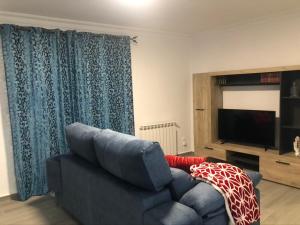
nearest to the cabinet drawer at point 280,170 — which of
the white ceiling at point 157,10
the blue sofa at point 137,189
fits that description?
the blue sofa at point 137,189

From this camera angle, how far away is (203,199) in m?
1.84

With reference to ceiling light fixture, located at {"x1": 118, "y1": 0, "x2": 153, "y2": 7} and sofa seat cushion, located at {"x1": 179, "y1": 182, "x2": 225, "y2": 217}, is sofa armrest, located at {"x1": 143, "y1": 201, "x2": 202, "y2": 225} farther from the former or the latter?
ceiling light fixture, located at {"x1": 118, "y1": 0, "x2": 153, "y2": 7}

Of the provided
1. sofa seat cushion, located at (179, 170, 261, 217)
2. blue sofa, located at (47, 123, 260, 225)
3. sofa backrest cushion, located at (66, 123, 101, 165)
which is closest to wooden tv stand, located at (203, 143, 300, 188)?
blue sofa, located at (47, 123, 260, 225)

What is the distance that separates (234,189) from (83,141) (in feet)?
4.61

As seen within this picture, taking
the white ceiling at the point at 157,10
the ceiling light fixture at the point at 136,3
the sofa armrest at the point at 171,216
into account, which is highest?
the white ceiling at the point at 157,10

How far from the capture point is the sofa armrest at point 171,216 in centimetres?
165

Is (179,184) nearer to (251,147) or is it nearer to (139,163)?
(139,163)

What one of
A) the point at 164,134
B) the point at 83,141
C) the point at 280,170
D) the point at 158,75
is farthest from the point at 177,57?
the point at 83,141

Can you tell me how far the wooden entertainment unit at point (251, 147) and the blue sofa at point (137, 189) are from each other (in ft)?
5.43

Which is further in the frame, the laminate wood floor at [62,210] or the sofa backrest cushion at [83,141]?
the laminate wood floor at [62,210]

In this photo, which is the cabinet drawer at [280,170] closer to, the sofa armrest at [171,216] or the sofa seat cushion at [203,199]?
the sofa seat cushion at [203,199]

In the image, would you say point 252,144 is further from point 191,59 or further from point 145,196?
point 145,196

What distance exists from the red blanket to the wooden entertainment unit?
181 cm

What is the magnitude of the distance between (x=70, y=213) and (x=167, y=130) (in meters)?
2.39
